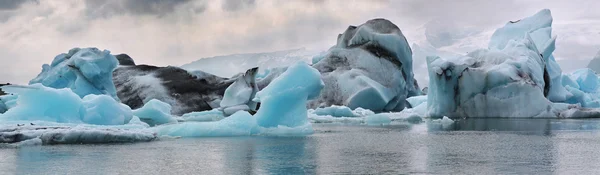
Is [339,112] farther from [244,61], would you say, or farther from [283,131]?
[244,61]

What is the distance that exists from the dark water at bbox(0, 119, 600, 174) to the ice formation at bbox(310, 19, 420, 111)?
22.3 metres

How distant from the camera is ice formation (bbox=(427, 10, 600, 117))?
90.2 ft

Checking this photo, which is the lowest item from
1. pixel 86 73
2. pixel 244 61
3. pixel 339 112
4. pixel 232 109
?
pixel 339 112

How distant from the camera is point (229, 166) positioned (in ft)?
30.5

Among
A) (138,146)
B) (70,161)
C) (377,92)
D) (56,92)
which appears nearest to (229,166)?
(70,161)

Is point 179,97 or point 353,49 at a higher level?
point 353,49

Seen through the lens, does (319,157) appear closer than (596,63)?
Yes

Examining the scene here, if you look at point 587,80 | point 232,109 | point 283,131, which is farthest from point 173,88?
point 587,80

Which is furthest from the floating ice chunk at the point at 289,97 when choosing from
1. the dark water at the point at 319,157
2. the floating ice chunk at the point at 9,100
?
the floating ice chunk at the point at 9,100

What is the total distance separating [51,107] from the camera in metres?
16.4

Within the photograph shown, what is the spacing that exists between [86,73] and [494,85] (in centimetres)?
1834

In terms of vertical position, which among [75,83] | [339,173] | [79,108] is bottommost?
[339,173]

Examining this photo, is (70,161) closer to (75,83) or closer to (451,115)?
(75,83)

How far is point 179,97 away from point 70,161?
28.1 meters
